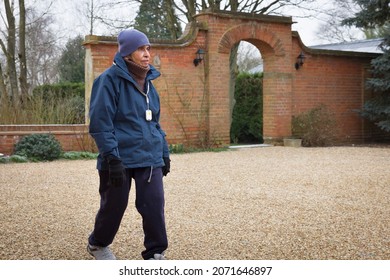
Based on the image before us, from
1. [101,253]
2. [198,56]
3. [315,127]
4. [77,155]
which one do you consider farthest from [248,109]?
[101,253]

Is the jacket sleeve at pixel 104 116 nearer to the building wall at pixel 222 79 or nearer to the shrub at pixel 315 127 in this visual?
the building wall at pixel 222 79

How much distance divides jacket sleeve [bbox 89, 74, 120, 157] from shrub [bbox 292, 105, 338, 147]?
1129cm

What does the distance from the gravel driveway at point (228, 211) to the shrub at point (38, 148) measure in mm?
689

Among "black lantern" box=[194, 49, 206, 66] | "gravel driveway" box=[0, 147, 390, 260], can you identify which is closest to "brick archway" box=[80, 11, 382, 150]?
"black lantern" box=[194, 49, 206, 66]

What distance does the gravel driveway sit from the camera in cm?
449

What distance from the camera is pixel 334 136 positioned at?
49.9 feet

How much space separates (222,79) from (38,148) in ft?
15.8

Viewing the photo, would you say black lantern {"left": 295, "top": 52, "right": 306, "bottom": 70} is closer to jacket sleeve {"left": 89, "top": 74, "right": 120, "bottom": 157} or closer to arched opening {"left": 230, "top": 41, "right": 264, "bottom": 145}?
arched opening {"left": 230, "top": 41, "right": 264, "bottom": 145}

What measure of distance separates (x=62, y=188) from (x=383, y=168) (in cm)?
546

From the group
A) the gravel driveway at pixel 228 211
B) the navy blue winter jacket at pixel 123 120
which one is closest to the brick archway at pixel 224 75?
the gravel driveway at pixel 228 211

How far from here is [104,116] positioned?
3.68 m

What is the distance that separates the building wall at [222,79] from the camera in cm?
1234

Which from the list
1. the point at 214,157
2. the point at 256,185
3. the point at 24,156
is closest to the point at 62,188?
the point at 256,185

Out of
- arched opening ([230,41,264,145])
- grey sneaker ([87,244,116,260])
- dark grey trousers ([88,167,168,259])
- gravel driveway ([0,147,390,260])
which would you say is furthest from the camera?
arched opening ([230,41,264,145])
